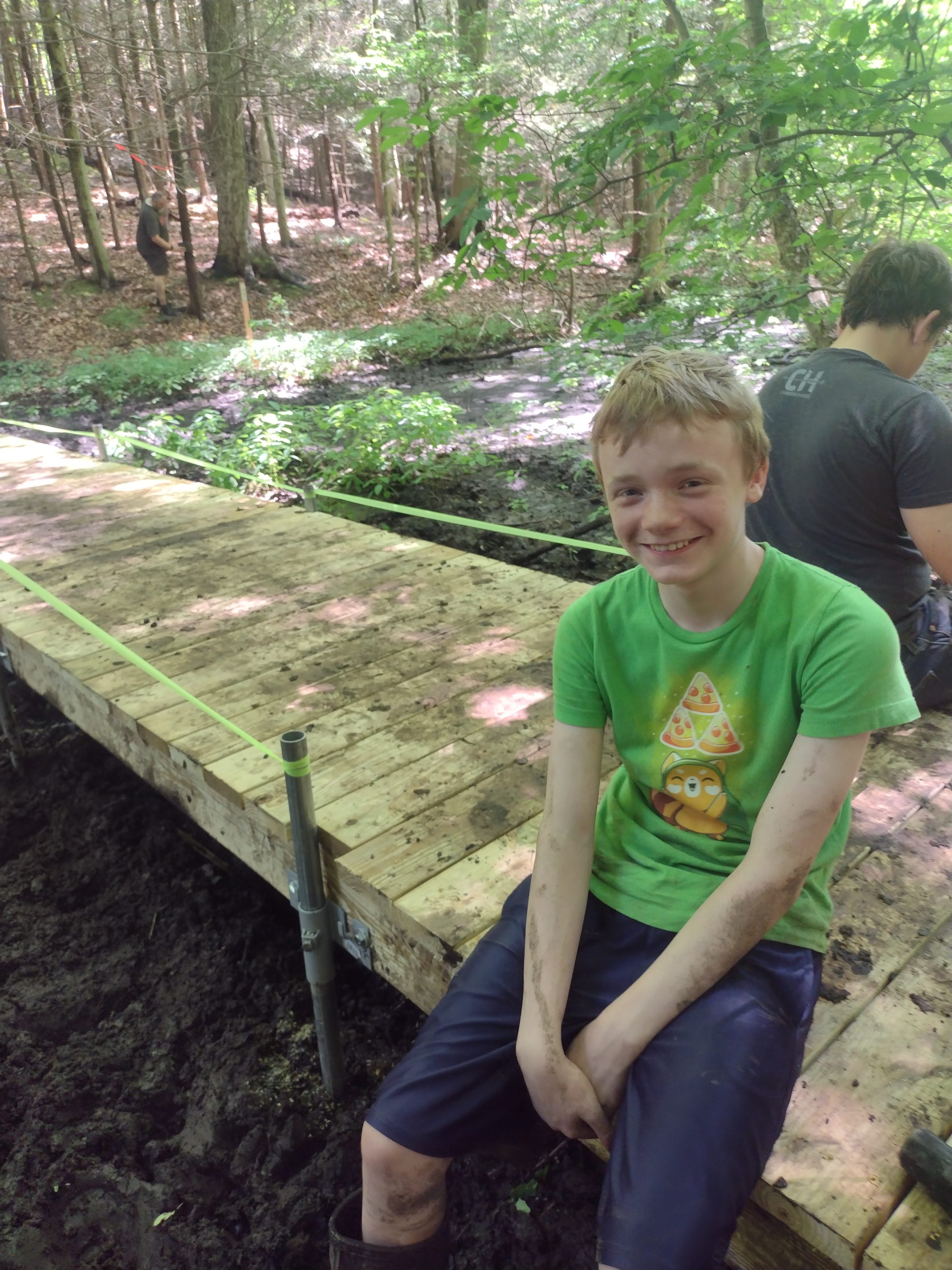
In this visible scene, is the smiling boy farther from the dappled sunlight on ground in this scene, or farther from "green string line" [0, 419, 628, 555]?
the dappled sunlight on ground

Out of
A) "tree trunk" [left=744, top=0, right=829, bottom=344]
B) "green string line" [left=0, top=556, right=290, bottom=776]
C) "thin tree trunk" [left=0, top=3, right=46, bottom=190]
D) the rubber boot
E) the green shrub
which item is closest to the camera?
the rubber boot

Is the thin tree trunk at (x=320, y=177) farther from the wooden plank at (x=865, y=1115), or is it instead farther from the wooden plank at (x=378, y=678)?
the wooden plank at (x=865, y=1115)

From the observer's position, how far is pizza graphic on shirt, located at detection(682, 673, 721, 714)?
60.7 inches

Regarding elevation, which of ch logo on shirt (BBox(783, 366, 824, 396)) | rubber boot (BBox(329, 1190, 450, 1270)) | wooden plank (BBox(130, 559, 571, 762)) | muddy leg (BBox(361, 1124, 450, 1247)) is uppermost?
ch logo on shirt (BBox(783, 366, 824, 396))

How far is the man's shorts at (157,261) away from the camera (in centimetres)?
1522

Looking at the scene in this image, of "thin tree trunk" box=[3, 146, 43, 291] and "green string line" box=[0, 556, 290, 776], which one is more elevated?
"thin tree trunk" box=[3, 146, 43, 291]

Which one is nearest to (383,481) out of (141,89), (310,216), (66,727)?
(66,727)

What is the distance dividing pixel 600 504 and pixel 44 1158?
5.39m

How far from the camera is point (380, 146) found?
3.68 metres

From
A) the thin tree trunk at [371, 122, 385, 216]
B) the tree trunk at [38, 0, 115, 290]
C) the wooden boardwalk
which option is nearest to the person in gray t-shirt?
the wooden boardwalk

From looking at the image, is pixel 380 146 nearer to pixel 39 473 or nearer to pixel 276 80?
pixel 39 473

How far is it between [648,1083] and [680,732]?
1.91 feet

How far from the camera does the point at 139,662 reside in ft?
10.2

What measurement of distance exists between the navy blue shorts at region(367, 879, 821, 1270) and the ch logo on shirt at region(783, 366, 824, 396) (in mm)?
1671
